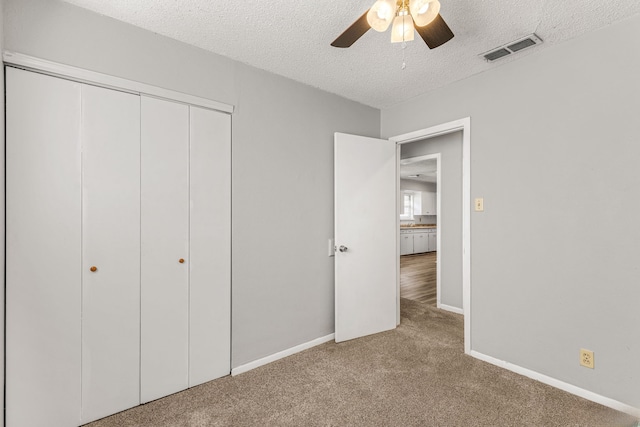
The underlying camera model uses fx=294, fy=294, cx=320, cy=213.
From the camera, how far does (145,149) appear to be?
1985 mm

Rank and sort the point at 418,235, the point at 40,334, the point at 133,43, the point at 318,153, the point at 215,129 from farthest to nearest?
the point at 418,235 → the point at 318,153 → the point at 215,129 → the point at 133,43 → the point at 40,334

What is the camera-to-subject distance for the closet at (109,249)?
1.63 metres

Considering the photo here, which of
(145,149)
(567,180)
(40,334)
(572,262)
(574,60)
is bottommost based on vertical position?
(40,334)

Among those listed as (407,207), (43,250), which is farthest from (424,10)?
(407,207)

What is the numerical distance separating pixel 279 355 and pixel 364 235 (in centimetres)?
141

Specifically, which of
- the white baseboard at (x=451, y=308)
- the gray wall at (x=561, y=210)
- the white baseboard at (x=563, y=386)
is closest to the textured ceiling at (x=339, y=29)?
the gray wall at (x=561, y=210)

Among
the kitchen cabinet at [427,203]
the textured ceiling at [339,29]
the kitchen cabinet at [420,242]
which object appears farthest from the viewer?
the kitchen cabinet at [427,203]

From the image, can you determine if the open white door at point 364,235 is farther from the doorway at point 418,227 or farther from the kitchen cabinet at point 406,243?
the kitchen cabinet at point 406,243

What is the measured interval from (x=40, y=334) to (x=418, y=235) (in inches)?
343

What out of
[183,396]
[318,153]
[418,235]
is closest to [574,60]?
[318,153]

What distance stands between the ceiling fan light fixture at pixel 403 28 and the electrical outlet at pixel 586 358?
2369 millimetres

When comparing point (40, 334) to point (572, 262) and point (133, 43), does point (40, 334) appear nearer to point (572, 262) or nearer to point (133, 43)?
point (133, 43)

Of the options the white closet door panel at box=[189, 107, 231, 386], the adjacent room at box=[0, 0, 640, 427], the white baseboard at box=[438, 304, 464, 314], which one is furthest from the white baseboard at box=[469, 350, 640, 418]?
the white closet door panel at box=[189, 107, 231, 386]

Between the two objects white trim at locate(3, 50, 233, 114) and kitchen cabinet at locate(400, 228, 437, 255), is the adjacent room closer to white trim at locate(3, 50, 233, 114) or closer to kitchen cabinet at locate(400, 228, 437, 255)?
white trim at locate(3, 50, 233, 114)
